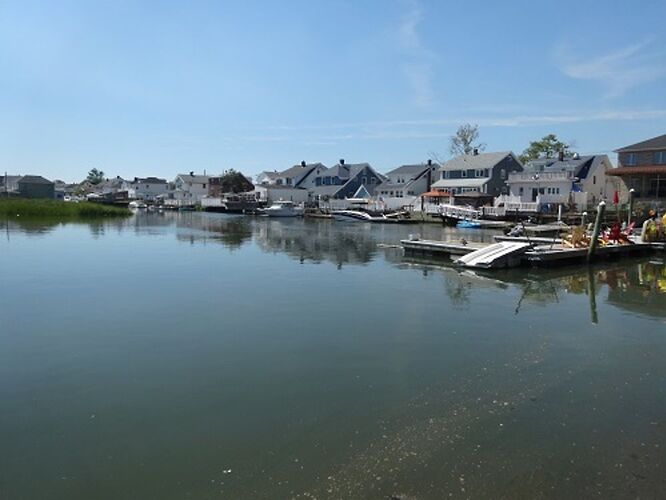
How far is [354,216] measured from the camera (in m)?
67.1

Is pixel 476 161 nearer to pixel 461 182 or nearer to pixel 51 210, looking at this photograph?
pixel 461 182

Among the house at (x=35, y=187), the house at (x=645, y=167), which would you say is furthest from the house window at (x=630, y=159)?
the house at (x=35, y=187)

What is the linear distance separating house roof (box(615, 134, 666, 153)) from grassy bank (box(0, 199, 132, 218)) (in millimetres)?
55784

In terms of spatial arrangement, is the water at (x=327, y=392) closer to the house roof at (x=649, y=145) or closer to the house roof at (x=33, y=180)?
the house roof at (x=649, y=145)

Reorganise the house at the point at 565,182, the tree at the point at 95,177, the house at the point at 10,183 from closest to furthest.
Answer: the house at the point at 565,182 < the house at the point at 10,183 < the tree at the point at 95,177

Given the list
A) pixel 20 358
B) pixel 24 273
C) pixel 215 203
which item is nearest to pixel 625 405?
pixel 20 358

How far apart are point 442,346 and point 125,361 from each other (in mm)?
6345

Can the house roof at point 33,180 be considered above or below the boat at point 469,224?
above

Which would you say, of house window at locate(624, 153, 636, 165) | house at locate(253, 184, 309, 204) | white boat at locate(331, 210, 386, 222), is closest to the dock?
house window at locate(624, 153, 636, 165)

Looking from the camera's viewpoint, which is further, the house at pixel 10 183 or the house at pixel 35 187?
the house at pixel 10 183

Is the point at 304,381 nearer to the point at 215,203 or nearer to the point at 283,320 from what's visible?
the point at 283,320

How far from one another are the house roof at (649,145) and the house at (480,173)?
19445 mm

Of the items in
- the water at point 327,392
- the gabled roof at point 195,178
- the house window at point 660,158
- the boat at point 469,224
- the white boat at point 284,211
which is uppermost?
the gabled roof at point 195,178

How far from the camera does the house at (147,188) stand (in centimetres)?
13038
